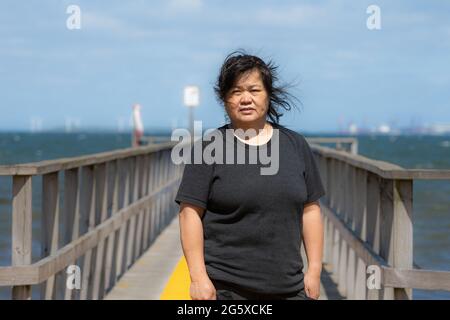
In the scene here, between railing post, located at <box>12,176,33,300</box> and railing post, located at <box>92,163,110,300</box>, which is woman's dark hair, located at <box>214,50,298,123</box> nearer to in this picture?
railing post, located at <box>12,176,33,300</box>

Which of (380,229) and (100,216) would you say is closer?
(380,229)

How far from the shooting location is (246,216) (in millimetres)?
3559

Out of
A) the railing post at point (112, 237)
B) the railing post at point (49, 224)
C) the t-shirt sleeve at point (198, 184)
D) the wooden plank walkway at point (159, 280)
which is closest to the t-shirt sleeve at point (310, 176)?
the t-shirt sleeve at point (198, 184)

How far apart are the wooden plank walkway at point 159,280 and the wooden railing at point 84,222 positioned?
0.12m

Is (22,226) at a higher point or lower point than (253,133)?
lower

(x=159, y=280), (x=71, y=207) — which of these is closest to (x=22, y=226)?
(x=71, y=207)

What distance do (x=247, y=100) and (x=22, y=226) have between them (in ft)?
7.56

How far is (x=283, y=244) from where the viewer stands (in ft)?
11.8

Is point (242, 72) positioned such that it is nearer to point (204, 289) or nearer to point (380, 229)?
point (204, 289)

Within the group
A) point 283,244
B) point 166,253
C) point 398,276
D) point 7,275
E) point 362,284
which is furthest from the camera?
point 166,253

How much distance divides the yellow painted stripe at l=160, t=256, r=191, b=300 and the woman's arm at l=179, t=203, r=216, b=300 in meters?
4.35

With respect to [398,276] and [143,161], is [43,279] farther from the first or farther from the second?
[143,161]
